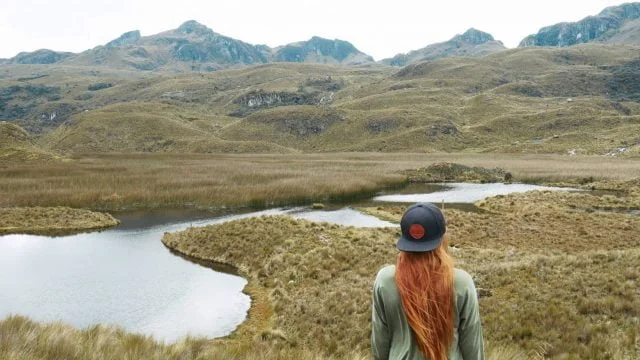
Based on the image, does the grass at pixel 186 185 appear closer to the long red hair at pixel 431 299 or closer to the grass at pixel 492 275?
the grass at pixel 492 275

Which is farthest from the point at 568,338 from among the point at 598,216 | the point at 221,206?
the point at 221,206

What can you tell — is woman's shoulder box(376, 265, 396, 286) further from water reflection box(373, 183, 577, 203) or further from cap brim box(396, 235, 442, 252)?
water reflection box(373, 183, 577, 203)

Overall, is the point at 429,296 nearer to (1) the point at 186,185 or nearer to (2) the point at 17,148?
(1) the point at 186,185

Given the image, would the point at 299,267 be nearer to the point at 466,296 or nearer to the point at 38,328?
the point at 38,328

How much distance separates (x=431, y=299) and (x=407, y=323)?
1.19ft

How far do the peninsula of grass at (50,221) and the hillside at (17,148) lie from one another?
53.0 m

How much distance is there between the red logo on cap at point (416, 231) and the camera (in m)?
4.20

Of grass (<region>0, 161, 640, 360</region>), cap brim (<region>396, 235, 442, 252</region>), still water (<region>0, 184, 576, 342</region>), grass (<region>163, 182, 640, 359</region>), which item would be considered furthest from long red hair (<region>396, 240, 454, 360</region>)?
still water (<region>0, 184, 576, 342</region>)

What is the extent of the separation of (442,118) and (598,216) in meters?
164

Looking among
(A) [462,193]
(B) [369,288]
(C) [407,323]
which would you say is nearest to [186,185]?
(A) [462,193]

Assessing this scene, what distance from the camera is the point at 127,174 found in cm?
6569

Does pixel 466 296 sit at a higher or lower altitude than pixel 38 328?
higher

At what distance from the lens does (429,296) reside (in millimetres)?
4273

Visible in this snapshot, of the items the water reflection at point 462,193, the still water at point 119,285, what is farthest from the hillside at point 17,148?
the water reflection at point 462,193
